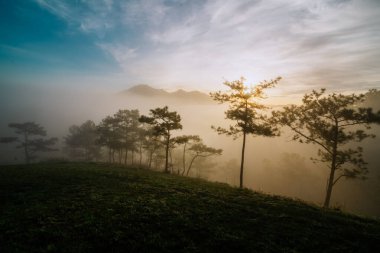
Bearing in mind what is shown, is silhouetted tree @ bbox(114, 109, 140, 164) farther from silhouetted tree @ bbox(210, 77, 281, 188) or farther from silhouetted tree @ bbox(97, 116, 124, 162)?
silhouetted tree @ bbox(210, 77, 281, 188)

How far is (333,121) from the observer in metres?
26.4

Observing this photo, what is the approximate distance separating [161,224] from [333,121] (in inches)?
947

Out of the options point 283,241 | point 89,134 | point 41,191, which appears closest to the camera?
point 283,241

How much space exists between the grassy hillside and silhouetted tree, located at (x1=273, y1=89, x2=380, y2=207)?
13.0 meters

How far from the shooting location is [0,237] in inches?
357

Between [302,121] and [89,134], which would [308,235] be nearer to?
[302,121]

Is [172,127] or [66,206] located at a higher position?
[172,127]

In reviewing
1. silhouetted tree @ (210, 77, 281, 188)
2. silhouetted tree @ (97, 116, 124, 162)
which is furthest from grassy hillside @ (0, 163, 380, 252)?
silhouetted tree @ (97, 116, 124, 162)

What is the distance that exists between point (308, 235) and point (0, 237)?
13.5 m

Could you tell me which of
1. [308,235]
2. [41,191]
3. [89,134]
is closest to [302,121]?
[308,235]

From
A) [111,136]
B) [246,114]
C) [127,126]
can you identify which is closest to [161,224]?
[246,114]

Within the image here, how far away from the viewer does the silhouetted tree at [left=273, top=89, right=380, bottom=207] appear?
80.6 ft

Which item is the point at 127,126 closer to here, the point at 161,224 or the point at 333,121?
the point at 333,121

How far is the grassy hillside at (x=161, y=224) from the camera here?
30.1 ft
